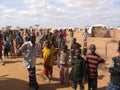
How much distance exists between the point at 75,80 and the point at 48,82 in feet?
8.17

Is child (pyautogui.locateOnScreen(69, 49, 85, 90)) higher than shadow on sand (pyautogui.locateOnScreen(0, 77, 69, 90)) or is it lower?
higher

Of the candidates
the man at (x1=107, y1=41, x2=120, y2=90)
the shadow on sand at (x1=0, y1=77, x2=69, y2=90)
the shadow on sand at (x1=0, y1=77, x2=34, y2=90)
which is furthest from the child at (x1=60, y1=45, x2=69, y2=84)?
the man at (x1=107, y1=41, x2=120, y2=90)

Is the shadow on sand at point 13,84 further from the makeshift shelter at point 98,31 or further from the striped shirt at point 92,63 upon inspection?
the makeshift shelter at point 98,31

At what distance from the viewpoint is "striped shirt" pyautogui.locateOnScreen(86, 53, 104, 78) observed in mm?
8523

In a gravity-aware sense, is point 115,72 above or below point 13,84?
above

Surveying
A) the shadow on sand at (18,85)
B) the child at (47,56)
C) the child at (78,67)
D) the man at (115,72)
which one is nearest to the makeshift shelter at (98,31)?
the child at (47,56)

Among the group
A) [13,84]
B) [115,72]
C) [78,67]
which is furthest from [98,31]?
[115,72]

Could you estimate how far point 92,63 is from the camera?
337 inches

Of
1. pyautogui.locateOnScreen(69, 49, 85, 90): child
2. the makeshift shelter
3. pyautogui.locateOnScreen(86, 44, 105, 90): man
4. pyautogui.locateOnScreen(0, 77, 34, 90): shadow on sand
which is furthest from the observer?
the makeshift shelter

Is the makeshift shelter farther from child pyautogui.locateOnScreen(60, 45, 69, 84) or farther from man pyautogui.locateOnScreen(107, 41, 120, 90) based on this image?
man pyautogui.locateOnScreen(107, 41, 120, 90)

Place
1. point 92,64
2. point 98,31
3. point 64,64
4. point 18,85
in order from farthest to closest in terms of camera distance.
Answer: point 98,31, point 64,64, point 18,85, point 92,64

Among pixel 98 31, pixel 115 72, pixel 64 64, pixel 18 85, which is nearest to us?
pixel 115 72

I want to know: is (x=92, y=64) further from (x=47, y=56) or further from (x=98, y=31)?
(x=98, y=31)

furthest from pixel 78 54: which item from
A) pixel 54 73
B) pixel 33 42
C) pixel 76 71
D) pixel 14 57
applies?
pixel 14 57
